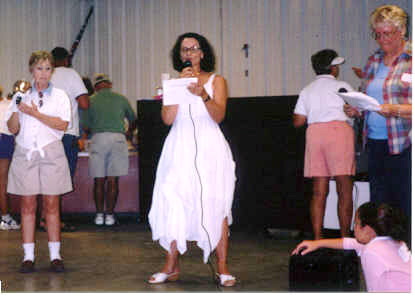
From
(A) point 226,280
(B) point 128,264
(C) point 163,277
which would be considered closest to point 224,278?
(A) point 226,280

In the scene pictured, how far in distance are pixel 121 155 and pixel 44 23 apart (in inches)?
144

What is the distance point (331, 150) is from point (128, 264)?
58.0 inches

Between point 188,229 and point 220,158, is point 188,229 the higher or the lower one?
the lower one

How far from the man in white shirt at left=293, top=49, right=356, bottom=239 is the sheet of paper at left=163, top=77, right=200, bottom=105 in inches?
53.6

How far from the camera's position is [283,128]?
511 cm

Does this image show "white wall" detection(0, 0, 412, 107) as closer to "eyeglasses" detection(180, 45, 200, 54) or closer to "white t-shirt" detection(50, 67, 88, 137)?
"white t-shirt" detection(50, 67, 88, 137)

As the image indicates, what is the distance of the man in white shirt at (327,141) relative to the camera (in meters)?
4.30

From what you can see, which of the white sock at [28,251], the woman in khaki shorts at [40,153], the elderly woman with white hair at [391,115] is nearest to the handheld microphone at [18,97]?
the woman in khaki shorts at [40,153]

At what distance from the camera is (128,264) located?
403cm

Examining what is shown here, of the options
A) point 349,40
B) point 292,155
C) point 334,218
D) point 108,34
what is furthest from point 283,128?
point 108,34

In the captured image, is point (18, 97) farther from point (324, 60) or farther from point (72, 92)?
point (324, 60)

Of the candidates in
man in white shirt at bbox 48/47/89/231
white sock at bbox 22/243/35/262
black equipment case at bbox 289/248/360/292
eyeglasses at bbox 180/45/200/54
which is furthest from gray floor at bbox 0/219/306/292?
eyeglasses at bbox 180/45/200/54

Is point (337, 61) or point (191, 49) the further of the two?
point (337, 61)

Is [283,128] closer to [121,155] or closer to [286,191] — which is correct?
[286,191]
